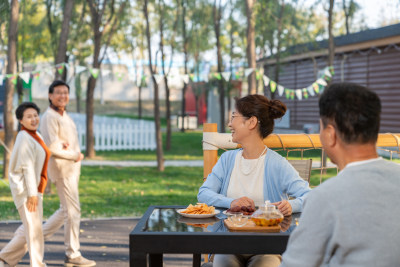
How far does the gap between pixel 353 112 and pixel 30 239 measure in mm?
4090

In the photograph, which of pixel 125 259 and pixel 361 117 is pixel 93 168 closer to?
pixel 125 259

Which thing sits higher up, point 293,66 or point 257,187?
point 293,66

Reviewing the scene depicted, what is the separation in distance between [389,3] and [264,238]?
13.5 m

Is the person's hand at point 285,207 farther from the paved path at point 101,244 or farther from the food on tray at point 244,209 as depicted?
the paved path at point 101,244

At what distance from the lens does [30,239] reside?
209 inches

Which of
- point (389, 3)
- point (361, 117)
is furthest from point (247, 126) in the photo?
point (389, 3)

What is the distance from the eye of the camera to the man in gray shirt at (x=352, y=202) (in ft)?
6.21

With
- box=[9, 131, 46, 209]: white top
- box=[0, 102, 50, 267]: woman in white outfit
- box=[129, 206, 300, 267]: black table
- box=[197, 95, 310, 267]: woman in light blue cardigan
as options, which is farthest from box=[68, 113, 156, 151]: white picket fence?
box=[129, 206, 300, 267]: black table

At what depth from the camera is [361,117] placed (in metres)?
1.95

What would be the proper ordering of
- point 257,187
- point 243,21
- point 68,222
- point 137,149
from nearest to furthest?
point 257,187, point 68,222, point 137,149, point 243,21

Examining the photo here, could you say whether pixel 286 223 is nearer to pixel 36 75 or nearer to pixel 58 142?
pixel 58 142

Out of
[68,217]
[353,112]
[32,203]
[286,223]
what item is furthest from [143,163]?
[353,112]

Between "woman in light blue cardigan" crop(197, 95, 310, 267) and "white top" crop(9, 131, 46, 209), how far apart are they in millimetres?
1892

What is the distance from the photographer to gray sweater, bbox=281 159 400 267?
1889 millimetres
